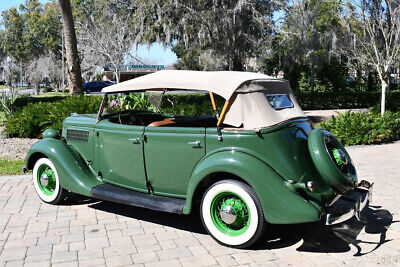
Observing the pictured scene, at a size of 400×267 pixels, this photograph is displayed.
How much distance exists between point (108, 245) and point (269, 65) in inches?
737

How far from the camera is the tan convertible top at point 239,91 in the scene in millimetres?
3561

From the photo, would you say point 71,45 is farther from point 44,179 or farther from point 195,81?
point 195,81

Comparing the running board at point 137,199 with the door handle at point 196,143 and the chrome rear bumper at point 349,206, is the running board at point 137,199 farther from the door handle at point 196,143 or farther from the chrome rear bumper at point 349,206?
the chrome rear bumper at point 349,206

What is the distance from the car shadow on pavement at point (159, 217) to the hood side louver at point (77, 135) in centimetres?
88

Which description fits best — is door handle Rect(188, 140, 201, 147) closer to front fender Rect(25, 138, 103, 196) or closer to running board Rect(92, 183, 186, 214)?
running board Rect(92, 183, 186, 214)

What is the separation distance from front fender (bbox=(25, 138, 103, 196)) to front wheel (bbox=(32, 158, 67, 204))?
0.15 m

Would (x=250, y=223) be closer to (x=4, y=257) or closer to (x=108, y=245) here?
(x=108, y=245)

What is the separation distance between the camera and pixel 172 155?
12.5ft

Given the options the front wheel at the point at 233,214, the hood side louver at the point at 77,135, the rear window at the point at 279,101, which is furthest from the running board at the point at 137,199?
the rear window at the point at 279,101

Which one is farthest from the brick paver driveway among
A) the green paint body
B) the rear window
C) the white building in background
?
the white building in background

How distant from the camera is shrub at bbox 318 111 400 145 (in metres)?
8.51

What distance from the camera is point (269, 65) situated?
21016mm

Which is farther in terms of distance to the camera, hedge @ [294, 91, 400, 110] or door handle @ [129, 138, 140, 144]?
hedge @ [294, 91, 400, 110]

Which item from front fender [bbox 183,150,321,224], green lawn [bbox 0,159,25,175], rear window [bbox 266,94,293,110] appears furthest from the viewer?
green lawn [bbox 0,159,25,175]
